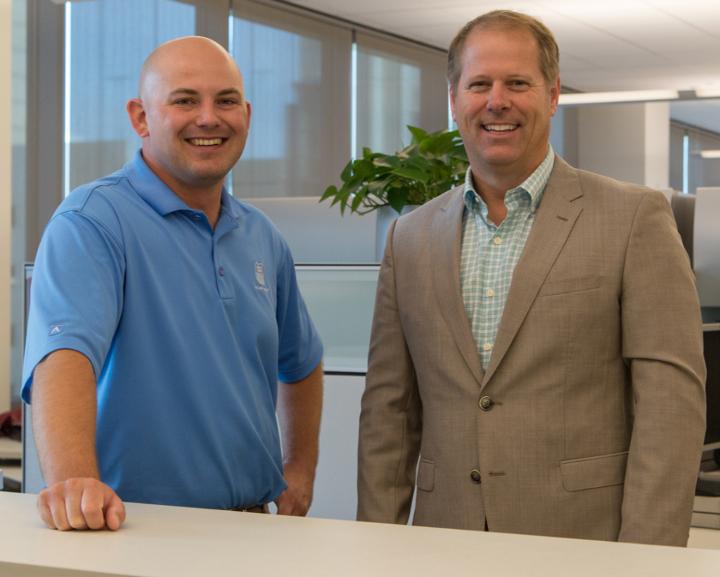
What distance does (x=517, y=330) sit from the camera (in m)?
1.50

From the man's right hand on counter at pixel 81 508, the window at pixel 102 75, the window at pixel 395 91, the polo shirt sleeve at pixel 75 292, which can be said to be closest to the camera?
the man's right hand on counter at pixel 81 508

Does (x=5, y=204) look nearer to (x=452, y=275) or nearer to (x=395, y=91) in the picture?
(x=452, y=275)

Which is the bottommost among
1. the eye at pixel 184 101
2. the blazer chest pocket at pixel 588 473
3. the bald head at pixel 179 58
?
the blazer chest pocket at pixel 588 473

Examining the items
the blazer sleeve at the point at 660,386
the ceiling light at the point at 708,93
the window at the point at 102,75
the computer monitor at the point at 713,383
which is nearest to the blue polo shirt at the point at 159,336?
the blazer sleeve at the point at 660,386

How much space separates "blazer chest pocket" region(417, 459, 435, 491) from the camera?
1594 millimetres

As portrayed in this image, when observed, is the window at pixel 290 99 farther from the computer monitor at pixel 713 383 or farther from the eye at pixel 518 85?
the eye at pixel 518 85

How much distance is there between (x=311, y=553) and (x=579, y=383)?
56 centimetres

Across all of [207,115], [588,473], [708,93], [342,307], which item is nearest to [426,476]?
[588,473]

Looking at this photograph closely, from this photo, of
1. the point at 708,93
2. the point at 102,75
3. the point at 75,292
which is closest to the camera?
the point at 75,292

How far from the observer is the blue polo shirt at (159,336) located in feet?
4.84

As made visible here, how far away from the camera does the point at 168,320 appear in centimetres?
154

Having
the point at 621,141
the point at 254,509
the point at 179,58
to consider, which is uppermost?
the point at 621,141

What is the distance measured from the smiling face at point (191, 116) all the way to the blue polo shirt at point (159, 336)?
5 cm

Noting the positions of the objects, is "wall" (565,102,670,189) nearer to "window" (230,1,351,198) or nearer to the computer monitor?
"window" (230,1,351,198)
